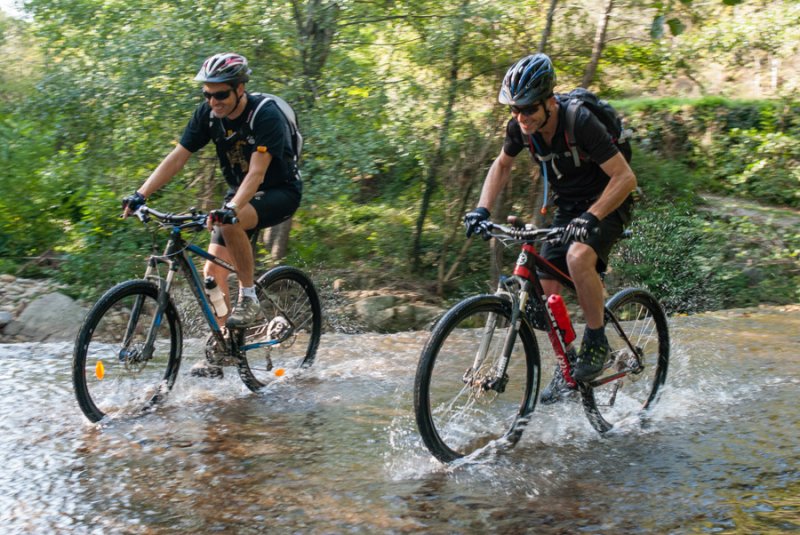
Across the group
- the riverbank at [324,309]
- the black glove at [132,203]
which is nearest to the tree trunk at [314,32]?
the riverbank at [324,309]

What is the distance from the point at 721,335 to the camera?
26.6 feet

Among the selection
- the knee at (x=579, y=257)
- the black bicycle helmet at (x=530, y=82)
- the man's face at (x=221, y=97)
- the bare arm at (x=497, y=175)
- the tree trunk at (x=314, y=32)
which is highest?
the tree trunk at (x=314, y=32)

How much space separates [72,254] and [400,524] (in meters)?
7.88

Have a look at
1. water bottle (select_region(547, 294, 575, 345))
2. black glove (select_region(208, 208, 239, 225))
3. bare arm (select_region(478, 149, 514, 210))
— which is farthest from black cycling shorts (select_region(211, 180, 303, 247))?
water bottle (select_region(547, 294, 575, 345))

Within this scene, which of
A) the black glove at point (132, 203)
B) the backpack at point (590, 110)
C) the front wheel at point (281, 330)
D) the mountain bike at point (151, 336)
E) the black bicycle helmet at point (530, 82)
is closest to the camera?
the black bicycle helmet at point (530, 82)

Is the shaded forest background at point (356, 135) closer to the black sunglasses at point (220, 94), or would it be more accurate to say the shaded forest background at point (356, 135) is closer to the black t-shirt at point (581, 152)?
the black sunglasses at point (220, 94)

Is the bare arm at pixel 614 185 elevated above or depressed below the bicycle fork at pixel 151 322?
above

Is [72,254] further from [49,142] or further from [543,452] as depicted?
[543,452]

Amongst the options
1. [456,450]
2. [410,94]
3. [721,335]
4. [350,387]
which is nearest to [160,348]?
[350,387]

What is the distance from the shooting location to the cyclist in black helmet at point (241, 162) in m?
5.53

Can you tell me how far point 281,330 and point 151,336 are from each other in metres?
1.21

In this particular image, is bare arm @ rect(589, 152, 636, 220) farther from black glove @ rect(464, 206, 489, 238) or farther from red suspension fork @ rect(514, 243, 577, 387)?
black glove @ rect(464, 206, 489, 238)

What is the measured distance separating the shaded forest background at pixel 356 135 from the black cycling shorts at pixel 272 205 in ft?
12.7

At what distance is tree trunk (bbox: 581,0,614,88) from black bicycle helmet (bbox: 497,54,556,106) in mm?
5946
